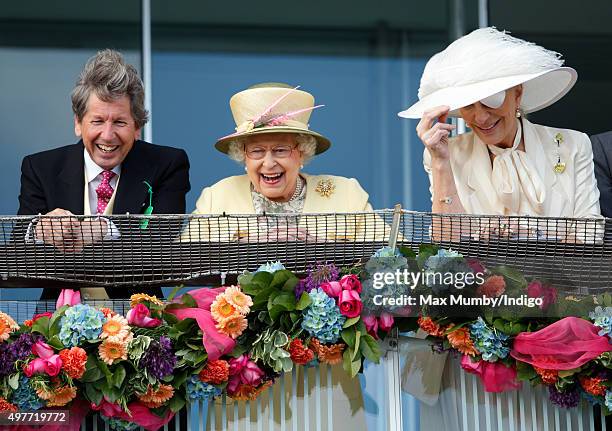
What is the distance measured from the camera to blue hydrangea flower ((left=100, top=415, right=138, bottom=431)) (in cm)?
377

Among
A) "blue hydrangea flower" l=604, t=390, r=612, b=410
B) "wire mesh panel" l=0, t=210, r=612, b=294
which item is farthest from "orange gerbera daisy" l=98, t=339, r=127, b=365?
"blue hydrangea flower" l=604, t=390, r=612, b=410

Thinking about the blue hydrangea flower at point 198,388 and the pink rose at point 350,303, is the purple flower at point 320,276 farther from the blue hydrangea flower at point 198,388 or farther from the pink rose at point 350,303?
the blue hydrangea flower at point 198,388

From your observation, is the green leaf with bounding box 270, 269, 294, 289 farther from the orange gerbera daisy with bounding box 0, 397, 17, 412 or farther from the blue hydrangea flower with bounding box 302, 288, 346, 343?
the orange gerbera daisy with bounding box 0, 397, 17, 412

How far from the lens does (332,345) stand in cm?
381

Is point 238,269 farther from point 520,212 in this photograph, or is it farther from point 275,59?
point 275,59

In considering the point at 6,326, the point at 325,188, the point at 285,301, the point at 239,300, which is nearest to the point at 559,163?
the point at 325,188

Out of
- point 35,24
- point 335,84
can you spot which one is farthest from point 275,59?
point 35,24

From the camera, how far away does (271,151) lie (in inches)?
183

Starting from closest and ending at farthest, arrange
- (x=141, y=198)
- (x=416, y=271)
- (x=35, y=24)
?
(x=416, y=271)
(x=141, y=198)
(x=35, y=24)

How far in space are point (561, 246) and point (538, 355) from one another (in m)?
0.33

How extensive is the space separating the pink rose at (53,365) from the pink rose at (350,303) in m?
0.80

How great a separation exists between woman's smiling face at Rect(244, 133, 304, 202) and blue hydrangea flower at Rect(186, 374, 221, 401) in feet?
3.37

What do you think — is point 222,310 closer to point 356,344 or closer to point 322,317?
point 322,317

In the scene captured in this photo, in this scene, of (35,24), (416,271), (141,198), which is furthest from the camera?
(35,24)
